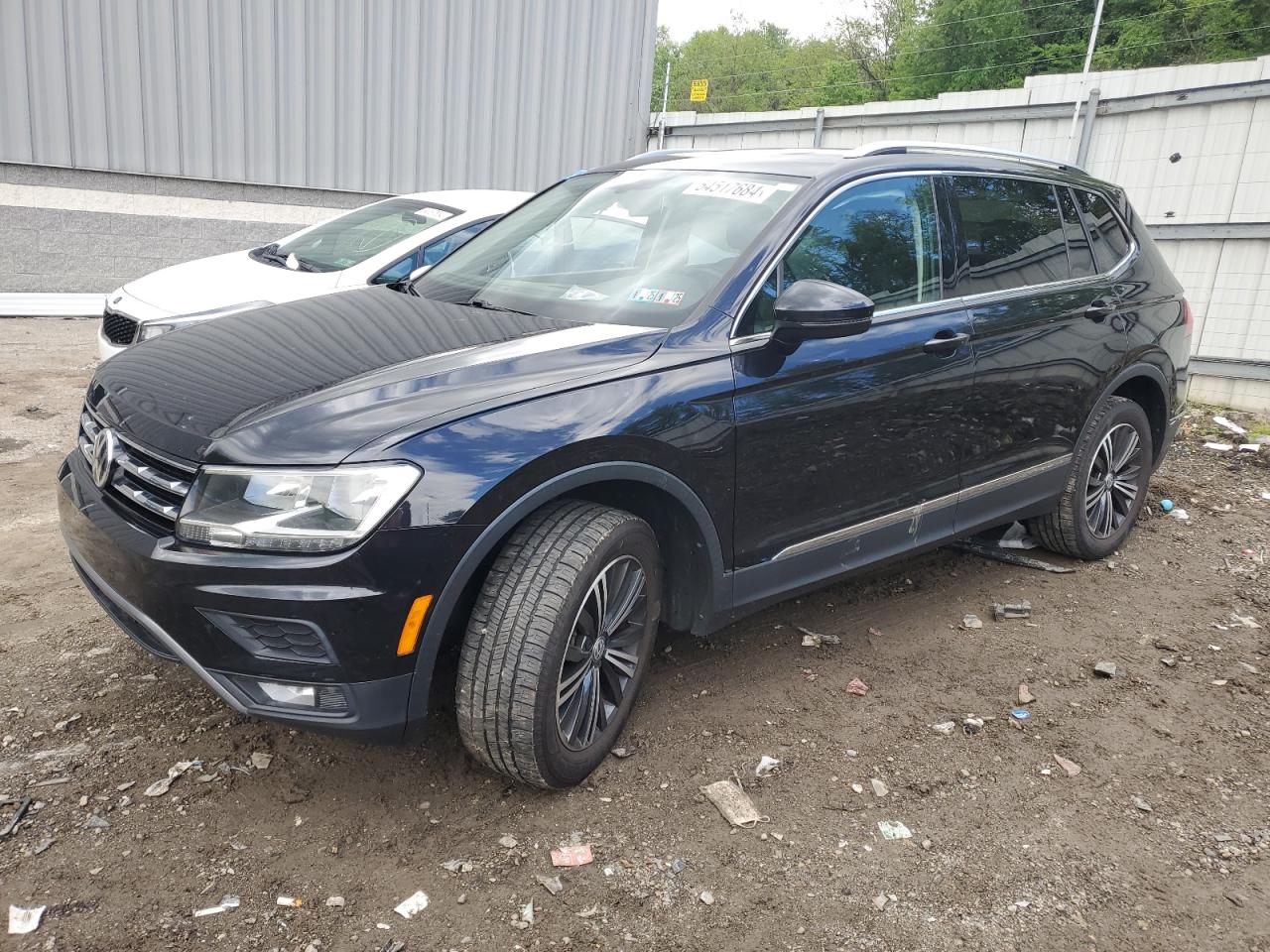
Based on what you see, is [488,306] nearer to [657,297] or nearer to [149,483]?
[657,297]

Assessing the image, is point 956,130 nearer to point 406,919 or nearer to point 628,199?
point 628,199

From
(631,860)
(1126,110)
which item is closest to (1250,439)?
(1126,110)

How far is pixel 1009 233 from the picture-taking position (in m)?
4.02

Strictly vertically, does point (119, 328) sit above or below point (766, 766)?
above

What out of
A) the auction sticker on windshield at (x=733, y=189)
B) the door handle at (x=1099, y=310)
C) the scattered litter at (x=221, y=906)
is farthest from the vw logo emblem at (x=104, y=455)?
the door handle at (x=1099, y=310)

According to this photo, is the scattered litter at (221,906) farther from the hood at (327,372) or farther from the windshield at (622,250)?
the windshield at (622,250)

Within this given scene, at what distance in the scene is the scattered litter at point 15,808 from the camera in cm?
255

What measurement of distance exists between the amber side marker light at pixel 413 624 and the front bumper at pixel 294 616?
0.02 m

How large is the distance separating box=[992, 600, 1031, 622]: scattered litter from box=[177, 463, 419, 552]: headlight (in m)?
2.87

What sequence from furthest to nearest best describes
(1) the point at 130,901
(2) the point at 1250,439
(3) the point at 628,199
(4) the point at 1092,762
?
(2) the point at 1250,439 → (3) the point at 628,199 → (4) the point at 1092,762 → (1) the point at 130,901

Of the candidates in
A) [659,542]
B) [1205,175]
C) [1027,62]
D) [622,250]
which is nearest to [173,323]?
[622,250]

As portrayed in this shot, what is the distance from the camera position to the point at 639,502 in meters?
3.01

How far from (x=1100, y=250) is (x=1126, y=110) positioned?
21.2 ft

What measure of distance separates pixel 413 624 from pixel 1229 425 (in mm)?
7714
